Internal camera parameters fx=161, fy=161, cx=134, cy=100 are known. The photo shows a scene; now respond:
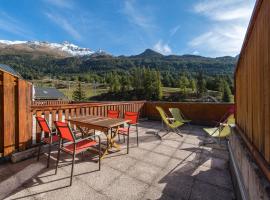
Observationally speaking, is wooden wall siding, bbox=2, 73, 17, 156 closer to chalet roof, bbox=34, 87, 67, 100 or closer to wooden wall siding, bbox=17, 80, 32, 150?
wooden wall siding, bbox=17, 80, 32, 150

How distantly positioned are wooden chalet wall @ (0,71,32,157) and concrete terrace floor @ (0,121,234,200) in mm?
401

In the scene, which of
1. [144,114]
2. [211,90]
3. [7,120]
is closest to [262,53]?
[7,120]

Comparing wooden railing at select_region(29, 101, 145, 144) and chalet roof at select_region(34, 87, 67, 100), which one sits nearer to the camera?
wooden railing at select_region(29, 101, 145, 144)

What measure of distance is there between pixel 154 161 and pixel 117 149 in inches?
40.1

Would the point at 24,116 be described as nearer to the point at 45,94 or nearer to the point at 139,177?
the point at 139,177

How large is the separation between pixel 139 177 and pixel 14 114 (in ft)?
8.71

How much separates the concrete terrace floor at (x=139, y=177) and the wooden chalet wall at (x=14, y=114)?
40 cm

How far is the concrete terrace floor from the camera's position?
2154 mm

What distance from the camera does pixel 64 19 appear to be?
19.0m

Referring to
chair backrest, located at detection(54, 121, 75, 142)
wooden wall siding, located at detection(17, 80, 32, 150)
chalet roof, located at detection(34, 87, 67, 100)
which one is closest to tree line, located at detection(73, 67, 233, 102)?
chalet roof, located at detection(34, 87, 67, 100)

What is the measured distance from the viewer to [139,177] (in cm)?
260

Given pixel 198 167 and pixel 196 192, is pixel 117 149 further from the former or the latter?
pixel 196 192

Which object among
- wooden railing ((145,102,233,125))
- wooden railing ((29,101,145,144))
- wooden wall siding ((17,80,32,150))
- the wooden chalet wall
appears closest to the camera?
the wooden chalet wall

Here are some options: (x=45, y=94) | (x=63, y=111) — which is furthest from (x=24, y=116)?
(x=45, y=94)
